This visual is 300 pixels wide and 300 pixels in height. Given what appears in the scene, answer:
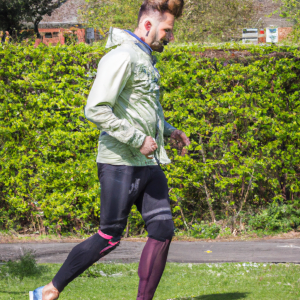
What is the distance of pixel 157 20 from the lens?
8.19ft

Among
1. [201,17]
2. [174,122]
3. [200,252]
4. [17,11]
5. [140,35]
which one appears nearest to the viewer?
[140,35]

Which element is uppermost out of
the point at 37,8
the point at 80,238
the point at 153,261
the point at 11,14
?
the point at 37,8

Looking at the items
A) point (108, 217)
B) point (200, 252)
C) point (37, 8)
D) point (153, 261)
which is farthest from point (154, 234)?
point (37, 8)

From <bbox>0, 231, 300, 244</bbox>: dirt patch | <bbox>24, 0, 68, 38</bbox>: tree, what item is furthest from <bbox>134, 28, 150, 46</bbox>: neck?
<bbox>24, 0, 68, 38</bbox>: tree

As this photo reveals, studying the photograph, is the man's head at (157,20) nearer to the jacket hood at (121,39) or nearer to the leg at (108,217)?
the jacket hood at (121,39)

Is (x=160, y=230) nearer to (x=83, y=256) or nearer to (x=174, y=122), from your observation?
(x=83, y=256)

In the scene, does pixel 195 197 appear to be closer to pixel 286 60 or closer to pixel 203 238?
pixel 203 238

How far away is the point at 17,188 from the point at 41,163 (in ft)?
1.61

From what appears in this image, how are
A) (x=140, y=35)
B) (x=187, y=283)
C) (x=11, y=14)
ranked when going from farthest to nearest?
(x=11, y=14) → (x=187, y=283) → (x=140, y=35)

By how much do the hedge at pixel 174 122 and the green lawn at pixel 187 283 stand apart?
1690 mm

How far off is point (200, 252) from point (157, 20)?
3.21 metres

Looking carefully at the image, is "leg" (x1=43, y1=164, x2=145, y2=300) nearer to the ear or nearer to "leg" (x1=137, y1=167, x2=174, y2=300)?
"leg" (x1=137, y1=167, x2=174, y2=300)

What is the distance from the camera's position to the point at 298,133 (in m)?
5.67

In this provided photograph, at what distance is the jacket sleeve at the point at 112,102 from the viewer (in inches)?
89.2
